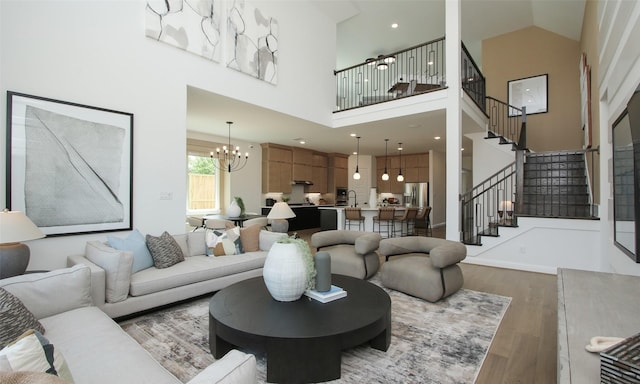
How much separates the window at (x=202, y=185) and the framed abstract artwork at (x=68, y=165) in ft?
13.1

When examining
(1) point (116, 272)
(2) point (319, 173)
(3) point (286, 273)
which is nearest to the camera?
(3) point (286, 273)

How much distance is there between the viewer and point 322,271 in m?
2.46

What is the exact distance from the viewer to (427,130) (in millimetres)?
7344

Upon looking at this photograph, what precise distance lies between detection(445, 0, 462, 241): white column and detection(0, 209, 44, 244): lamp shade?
541 cm

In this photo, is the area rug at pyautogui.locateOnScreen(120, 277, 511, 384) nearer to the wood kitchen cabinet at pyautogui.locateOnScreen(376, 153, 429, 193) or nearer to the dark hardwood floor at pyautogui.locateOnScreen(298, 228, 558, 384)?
the dark hardwood floor at pyautogui.locateOnScreen(298, 228, 558, 384)

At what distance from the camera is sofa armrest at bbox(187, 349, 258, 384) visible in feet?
3.01

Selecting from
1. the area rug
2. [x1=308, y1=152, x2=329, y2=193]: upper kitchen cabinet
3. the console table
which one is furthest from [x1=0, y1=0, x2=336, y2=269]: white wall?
[x1=308, y1=152, x2=329, y2=193]: upper kitchen cabinet

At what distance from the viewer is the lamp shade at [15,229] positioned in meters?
2.35

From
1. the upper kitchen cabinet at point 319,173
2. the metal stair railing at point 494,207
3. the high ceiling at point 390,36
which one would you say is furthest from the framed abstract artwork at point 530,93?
the upper kitchen cabinet at point 319,173

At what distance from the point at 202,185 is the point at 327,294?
6441mm

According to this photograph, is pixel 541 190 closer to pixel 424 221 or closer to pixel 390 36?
pixel 424 221

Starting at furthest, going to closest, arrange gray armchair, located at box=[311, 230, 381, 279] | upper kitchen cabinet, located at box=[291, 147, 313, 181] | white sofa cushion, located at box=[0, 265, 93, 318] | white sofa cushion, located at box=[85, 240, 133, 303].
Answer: upper kitchen cabinet, located at box=[291, 147, 313, 181] → gray armchair, located at box=[311, 230, 381, 279] → white sofa cushion, located at box=[85, 240, 133, 303] → white sofa cushion, located at box=[0, 265, 93, 318]

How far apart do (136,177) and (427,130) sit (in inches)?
244

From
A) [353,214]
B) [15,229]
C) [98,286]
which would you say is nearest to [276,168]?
[353,214]
